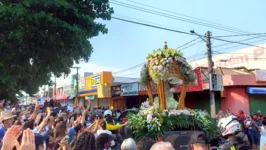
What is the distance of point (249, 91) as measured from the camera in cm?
1736

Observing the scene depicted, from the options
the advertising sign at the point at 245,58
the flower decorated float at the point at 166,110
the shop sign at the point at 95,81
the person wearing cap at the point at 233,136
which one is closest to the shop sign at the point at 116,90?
the shop sign at the point at 95,81

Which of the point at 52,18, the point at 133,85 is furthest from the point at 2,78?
the point at 133,85

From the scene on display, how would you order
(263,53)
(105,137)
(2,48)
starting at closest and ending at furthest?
(105,137)
(2,48)
(263,53)

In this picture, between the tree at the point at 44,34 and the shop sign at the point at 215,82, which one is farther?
the shop sign at the point at 215,82

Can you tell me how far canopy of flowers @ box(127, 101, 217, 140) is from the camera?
661 centimetres

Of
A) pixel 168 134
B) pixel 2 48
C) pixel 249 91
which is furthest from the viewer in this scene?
pixel 249 91

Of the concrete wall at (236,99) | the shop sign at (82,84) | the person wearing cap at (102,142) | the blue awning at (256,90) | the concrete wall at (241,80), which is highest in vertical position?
the shop sign at (82,84)

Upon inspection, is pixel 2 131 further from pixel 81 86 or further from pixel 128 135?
pixel 81 86

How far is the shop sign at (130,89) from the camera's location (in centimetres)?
2362

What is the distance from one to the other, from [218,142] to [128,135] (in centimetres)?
241

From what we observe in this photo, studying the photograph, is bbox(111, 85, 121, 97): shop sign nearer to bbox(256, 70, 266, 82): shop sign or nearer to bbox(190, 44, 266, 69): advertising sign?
bbox(190, 44, 266, 69): advertising sign

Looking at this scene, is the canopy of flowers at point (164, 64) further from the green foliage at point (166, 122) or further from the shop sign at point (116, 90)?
the shop sign at point (116, 90)

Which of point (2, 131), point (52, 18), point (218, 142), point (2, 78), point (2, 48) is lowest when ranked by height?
point (218, 142)

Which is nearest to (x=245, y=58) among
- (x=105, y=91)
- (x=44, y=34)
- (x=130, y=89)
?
(x=130, y=89)
